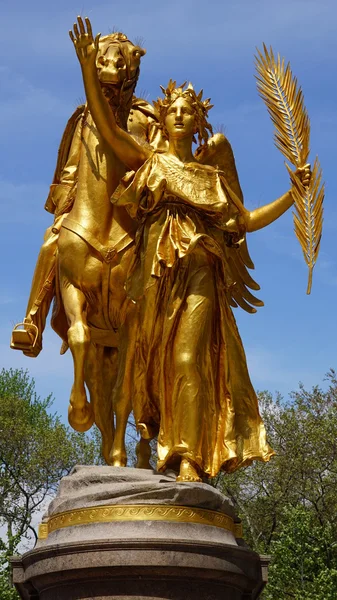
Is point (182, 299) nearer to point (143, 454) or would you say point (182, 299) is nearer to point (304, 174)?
point (143, 454)

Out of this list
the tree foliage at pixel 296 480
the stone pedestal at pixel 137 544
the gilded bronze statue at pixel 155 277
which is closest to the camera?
the stone pedestal at pixel 137 544

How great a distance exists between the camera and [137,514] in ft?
32.6

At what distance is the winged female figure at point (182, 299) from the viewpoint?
11.0m

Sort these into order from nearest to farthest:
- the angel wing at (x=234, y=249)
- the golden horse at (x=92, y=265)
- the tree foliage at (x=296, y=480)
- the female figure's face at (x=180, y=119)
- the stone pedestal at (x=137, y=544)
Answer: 1. the stone pedestal at (x=137, y=544)
2. the golden horse at (x=92, y=265)
3. the female figure's face at (x=180, y=119)
4. the angel wing at (x=234, y=249)
5. the tree foliage at (x=296, y=480)

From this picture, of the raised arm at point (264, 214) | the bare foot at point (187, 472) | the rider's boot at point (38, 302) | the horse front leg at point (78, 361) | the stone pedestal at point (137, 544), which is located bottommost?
the stone pedestal at point (137, 544)

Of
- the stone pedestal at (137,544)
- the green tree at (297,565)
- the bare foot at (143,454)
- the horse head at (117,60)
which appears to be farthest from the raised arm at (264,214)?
the green tree at (297,565)

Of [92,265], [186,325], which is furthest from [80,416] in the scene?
[92,265]

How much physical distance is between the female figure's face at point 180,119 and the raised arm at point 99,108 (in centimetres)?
35

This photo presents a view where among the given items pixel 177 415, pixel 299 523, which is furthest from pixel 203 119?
pixel 299 523

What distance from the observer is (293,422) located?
28.9m

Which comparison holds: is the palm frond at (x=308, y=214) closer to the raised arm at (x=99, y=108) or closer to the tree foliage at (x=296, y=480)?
the raised arm at (x=99, y=108)

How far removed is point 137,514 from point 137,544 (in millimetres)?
352

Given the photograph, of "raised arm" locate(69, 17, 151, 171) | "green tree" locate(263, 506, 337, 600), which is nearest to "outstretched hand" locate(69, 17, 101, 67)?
"raised arm" locate(69, 17, 151, 171)

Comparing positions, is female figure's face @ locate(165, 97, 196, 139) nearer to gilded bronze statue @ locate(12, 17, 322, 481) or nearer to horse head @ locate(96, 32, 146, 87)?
gilded bronze statue @ locate(12, 17, 322, 481)
